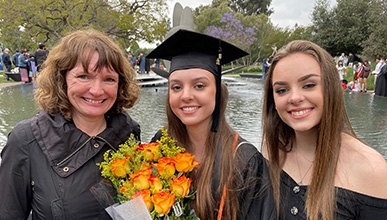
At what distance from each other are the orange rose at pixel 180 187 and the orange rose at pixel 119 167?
250mm

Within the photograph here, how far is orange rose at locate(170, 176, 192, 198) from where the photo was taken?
1.63 meters

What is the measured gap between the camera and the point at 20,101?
10055 millimetres

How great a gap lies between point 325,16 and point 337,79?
33.7m

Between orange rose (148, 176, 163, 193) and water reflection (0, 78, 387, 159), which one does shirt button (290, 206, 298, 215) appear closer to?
orange rose (148, 176, 163, 193)

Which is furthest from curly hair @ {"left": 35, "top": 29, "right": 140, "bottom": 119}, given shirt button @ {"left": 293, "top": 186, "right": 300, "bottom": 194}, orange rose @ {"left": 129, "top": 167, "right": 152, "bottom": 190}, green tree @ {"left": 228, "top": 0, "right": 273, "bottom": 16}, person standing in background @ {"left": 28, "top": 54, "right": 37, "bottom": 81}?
green tree @ {"left": 228, "top": 0, "right": 273, "bottom": 16}

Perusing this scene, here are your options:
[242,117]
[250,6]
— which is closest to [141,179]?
[242,117]

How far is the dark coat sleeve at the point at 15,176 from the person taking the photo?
1.70 meters

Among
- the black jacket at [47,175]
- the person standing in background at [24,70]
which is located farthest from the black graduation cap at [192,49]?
the person standing in background at [24,70]

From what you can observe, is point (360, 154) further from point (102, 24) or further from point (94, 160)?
point (102, 24)

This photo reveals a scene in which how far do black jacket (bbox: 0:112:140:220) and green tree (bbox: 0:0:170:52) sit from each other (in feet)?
56.3

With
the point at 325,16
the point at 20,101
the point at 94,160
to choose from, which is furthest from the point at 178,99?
the point at 325,16

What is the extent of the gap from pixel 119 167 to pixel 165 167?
0.23 metres

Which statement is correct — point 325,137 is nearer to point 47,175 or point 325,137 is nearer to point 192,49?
point 192,49

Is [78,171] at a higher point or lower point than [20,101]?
higher
